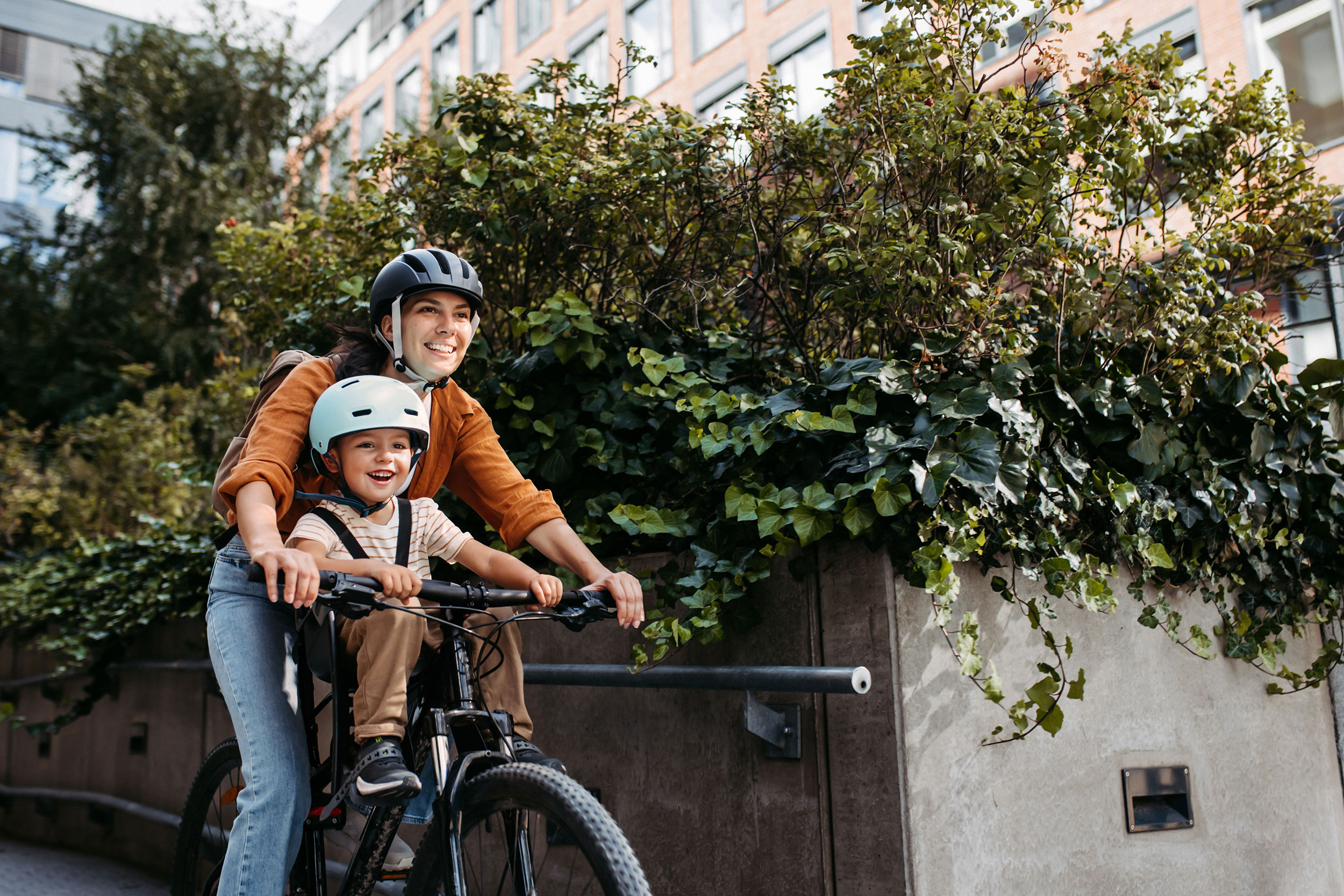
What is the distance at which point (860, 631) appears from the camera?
3.19 meters

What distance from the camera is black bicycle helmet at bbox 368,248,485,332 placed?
269 cm

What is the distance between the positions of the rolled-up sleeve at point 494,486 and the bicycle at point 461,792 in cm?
42

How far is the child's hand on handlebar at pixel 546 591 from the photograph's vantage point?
2.43 metres

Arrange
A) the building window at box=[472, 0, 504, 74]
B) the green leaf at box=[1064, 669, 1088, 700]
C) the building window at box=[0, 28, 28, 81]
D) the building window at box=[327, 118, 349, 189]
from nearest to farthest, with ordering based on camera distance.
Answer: the green leaf at box=[1064, 669, 1088, 700]
the building window at box=[327, 118, 349, 189]
the building window at box=[472, 0, 504, 74]
the building window at box=[0, 28, 28, 81]

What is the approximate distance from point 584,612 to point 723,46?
74.1ft

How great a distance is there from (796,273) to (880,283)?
91 cm

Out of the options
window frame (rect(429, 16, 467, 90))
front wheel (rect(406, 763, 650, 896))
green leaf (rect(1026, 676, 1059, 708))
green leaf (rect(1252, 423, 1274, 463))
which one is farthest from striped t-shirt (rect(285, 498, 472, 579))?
window frame (rect(429, 16, 467, 90))

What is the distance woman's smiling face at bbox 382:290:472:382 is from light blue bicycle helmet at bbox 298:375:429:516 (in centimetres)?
15

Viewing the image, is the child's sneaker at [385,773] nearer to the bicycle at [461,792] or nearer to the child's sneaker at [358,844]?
the bicycle at [461,792]

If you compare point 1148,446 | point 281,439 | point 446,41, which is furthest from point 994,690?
point 446,41

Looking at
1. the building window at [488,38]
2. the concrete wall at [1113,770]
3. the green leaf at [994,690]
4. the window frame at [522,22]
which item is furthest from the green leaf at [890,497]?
the building window at [488,38]

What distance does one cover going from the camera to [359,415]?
2463 mm

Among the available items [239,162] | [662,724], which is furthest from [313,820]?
[239,162]

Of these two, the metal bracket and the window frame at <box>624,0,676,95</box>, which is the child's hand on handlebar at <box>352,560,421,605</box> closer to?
the metal bracket
